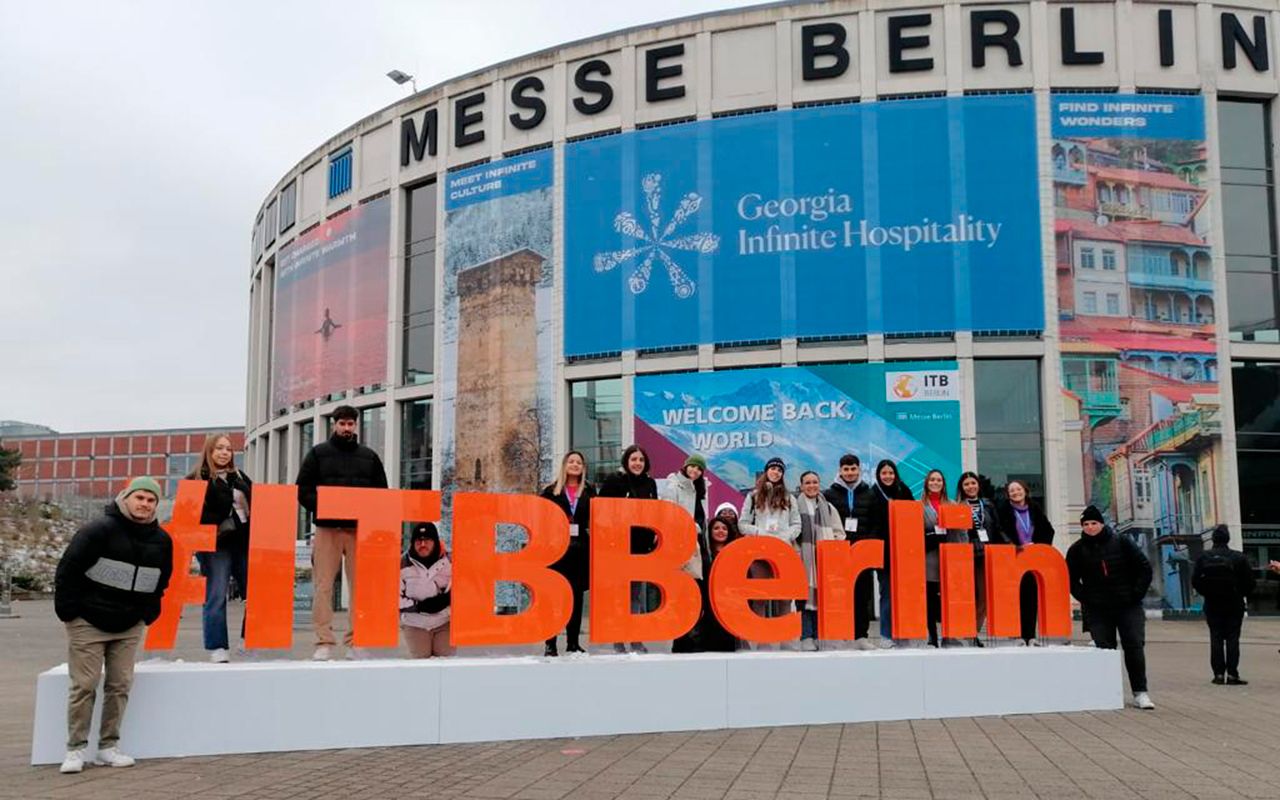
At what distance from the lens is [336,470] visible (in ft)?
27.2

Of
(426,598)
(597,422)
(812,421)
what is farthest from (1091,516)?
(597,422)

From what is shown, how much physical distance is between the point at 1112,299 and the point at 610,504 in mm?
20518

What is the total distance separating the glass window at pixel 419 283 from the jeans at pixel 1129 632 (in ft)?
77.7

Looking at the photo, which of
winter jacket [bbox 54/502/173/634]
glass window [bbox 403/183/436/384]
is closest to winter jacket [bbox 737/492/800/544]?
winter jacket [bbox 54/502/173/634]

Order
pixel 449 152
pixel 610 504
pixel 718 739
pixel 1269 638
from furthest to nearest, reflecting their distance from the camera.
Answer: pixel 449 152, pixel 1269 638, pixel 610 504, pixel 718 739

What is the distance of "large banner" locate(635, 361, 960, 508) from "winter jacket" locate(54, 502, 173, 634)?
19554mm

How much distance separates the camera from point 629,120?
92.7 ft

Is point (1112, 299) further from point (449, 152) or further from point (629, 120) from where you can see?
point (449, 152)

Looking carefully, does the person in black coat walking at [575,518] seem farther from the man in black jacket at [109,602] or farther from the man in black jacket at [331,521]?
the man in black jacket at [109,602]

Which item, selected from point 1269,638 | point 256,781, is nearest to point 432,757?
point 256,781

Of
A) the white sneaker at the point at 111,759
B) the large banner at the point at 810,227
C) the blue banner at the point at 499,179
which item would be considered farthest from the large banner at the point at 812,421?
the white sneaker at the point at 111,759

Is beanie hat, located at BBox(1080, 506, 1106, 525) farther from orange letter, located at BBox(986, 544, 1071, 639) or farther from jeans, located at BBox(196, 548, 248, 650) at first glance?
jeans, located at BBox(196, 548, 248, 650)

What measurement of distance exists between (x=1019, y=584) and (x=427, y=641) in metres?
5.36

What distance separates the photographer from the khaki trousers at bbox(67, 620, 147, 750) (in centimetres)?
657
